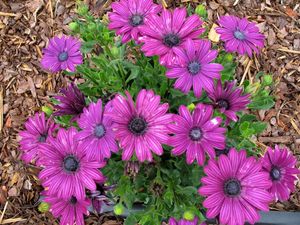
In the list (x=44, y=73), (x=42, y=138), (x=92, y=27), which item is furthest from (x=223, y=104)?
(x=44, y=73)

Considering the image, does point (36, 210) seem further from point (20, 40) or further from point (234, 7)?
point (234, 7)

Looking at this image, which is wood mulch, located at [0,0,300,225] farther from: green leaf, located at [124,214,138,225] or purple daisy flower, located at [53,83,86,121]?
purple daisy flower, located at [53,83,86,121]

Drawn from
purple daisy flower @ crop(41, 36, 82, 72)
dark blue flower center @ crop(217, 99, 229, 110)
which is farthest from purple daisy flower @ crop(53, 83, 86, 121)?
dark blue flower center @ crop(217, 99, 229, 110)

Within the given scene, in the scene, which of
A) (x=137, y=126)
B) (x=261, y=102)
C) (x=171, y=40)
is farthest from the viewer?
(x=261, y=102)

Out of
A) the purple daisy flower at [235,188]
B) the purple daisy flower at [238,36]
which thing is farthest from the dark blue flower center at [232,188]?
the purple daisy flower at [238,36]

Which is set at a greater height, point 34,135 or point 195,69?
point 195,69

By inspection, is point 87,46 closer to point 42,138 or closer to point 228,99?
point 42,138
